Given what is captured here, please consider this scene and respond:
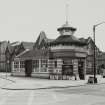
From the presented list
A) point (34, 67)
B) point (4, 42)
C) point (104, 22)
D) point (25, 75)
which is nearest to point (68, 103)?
point (104, 22)

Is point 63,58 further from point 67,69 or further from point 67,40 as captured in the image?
point 67,40

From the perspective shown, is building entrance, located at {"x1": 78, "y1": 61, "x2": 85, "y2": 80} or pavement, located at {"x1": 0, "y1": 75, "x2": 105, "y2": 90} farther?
building entrance, located at {"x1": 78, "y1": 61, "x2": 85, "y2": 80}

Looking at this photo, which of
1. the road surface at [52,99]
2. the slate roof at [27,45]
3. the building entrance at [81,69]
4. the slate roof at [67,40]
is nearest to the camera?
the road surface at [52,99]

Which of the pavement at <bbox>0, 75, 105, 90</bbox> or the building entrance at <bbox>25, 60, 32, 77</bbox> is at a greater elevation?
the building entrance at <bbox>25, 60, 32, 77</bbox>

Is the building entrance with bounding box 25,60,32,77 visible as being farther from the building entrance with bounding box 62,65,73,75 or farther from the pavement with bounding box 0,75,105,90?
the pavement with bounding box 0,75,105,90

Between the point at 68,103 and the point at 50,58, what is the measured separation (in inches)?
1018

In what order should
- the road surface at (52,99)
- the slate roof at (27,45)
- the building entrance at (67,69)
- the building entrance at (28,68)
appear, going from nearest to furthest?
the road surface at (52,99) < the building entrance at (67,69) < the building entrance at (28,68) < the slate roof at (27,45)

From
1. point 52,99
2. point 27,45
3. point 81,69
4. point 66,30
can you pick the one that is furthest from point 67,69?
point 27,45

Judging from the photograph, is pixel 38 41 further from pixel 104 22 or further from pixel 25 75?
pixel 104 22

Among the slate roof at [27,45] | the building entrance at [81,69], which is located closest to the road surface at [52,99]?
the building entrance at [81,69]

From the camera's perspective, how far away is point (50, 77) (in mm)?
38688

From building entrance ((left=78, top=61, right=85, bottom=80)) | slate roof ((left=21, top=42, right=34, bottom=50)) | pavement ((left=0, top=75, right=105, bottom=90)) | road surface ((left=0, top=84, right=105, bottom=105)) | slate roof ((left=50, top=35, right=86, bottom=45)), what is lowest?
pavement ((left=0, top=75, right=105, bottom=90))

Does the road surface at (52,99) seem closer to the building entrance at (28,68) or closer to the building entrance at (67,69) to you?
the building entrance at (67,69)

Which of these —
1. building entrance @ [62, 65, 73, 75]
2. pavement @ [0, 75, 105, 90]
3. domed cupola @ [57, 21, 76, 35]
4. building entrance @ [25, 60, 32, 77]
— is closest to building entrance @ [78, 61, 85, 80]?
building entrance @ [62, 65, 73, 75]
